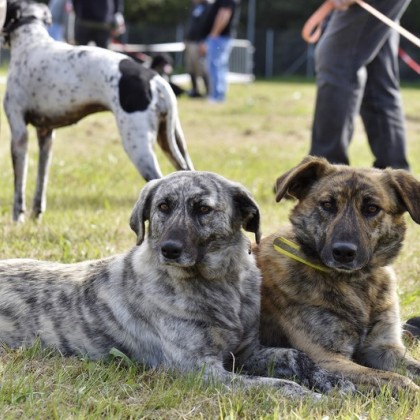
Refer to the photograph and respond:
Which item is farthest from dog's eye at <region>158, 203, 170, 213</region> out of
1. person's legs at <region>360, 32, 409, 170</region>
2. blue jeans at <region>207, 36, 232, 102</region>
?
blue jeans at <region>207, 36, 232, 102</region>

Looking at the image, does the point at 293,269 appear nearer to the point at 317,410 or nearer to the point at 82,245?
the point at 317,410

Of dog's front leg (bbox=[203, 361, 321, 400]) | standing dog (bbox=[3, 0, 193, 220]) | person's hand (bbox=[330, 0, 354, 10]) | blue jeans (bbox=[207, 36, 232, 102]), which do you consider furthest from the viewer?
blue jeans (bbox=[207, 36, 232, 102])

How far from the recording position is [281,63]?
45.4 meters

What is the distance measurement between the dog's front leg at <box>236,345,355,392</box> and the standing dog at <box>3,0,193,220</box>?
2769mm

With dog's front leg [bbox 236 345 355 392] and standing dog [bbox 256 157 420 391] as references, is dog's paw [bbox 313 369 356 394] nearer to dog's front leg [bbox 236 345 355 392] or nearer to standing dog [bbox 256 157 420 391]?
dog's front leg [bbox 236 345 355 392]

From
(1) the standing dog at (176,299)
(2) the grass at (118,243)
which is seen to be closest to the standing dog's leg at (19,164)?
(2) the grass at (118,243)

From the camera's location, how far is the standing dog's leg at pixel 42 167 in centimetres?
759

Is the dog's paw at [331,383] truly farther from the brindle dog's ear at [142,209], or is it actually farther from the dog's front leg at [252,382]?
the brindle dog's ear at [142,209]

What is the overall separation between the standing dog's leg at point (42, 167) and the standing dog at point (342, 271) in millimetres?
3427

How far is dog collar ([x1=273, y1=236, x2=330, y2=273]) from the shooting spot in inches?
178

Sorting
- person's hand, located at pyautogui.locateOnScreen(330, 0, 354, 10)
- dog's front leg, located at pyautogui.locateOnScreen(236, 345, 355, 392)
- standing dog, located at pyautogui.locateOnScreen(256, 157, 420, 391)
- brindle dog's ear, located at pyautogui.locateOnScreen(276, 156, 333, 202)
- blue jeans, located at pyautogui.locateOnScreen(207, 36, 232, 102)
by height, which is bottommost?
blue jeans, located at pyautogui.locateOnScreen(207, 36, 232, 102)

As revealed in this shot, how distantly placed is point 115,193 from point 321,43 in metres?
2.51

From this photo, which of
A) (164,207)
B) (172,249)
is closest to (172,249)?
(172,249)

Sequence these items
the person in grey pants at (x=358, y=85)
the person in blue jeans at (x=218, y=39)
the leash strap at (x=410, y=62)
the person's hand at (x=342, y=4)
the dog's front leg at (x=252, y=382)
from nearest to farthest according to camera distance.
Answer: the dog's front leg at (x=252, y=382), the person's hand at (x=342, y=4), the person in grey pants at (x=358, y=85), the leash strap at (x=410, y=62), the person in blue jeans at (x=218, y=39)
